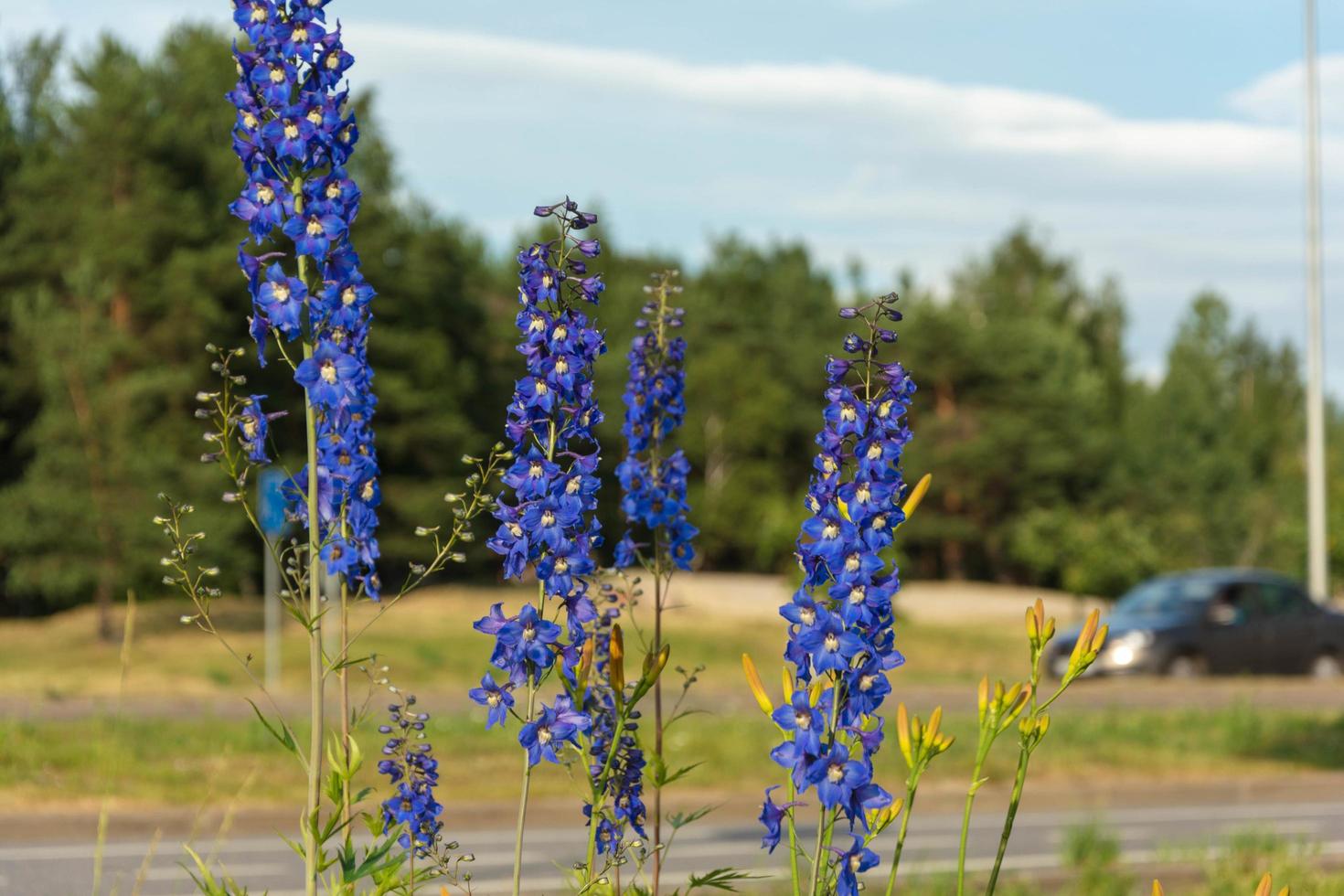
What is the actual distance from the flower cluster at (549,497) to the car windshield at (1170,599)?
20.1 metres

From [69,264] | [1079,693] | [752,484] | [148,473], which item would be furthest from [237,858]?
[752,484]

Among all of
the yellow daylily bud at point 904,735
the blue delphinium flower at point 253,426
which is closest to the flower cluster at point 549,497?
the blue delphinium flower at point 253,426

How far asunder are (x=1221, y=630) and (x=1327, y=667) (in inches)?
89.8

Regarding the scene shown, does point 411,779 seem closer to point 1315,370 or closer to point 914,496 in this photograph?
point 914,496

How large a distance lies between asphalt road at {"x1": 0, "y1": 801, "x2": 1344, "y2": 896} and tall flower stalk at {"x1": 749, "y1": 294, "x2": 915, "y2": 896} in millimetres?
4945

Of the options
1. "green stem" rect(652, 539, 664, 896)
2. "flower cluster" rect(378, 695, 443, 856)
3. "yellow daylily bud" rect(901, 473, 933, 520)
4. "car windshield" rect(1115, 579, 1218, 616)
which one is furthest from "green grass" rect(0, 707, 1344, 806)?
"yellow daylily bud" rect(901, 473, 933, 520)

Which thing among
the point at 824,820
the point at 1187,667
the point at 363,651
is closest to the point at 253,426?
the point at 824,820

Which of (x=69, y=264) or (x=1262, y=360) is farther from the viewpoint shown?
(x=1262, y=360)

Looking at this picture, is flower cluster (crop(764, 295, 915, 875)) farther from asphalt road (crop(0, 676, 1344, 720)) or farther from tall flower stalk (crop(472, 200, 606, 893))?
asphalt road (crop(0, 676, 1344, 720))

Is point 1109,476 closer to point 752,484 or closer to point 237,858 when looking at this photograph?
point 752,484

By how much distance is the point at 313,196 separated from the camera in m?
3.25

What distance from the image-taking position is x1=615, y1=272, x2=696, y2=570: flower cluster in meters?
5.16

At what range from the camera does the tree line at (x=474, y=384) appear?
28.4m

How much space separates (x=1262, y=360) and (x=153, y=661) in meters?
73.4
